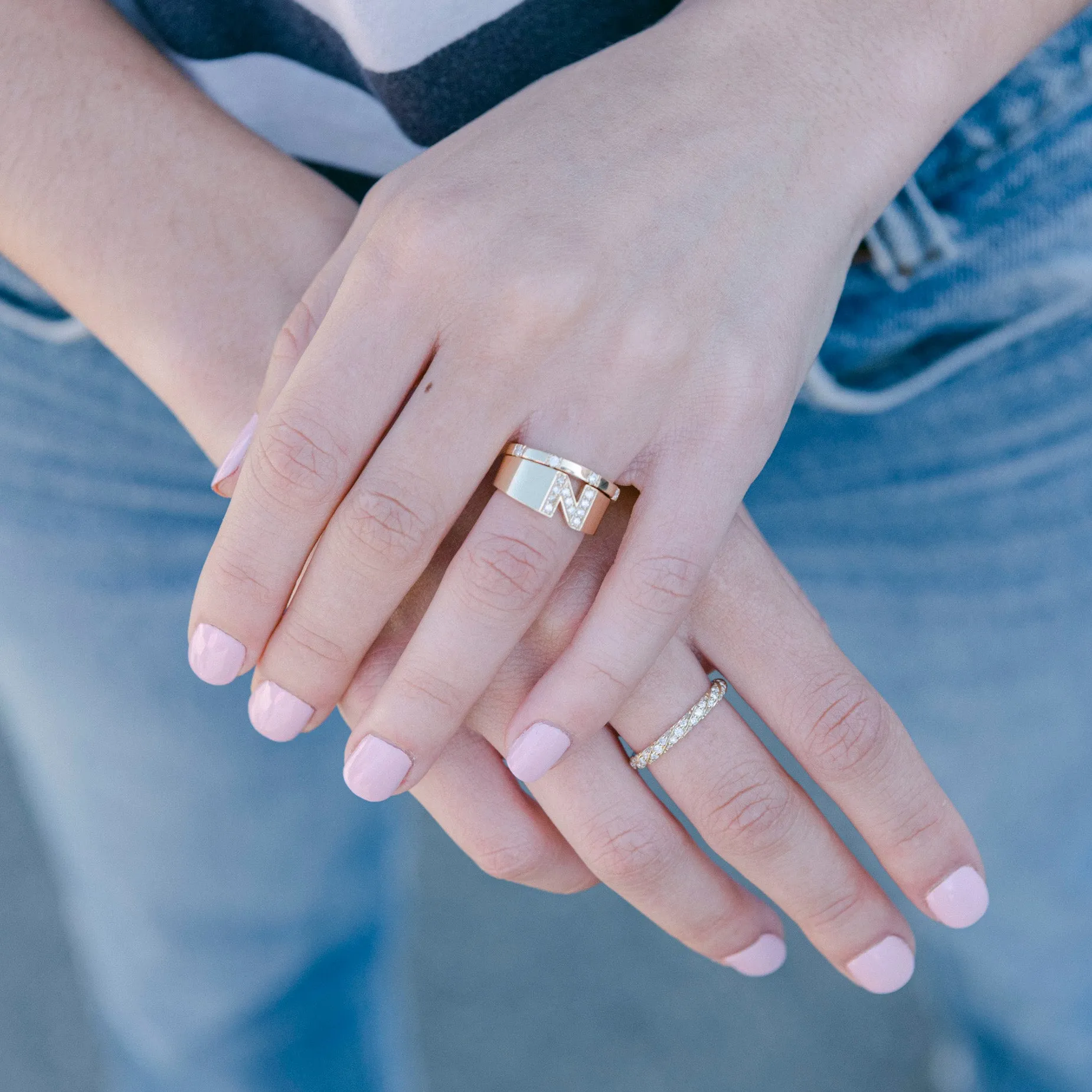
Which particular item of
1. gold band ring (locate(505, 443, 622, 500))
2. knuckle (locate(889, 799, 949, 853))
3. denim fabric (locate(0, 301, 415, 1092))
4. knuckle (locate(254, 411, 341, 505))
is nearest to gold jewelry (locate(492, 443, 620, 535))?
gold band ring (locate(505, 443, 622, 500))

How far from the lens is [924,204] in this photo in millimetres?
759

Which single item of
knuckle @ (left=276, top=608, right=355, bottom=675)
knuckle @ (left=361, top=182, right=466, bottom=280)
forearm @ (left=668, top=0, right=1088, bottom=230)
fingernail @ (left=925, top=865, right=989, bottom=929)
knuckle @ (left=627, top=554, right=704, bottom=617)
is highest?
forearm @ (left=668, top=0, right=1088, bottom=230)

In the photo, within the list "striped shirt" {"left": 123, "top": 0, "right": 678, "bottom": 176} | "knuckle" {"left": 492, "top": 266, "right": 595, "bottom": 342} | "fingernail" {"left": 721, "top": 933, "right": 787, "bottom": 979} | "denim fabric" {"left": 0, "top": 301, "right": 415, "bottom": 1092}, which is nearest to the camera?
"knuckle" {"left": 492, "top": 266, "right": 595, "bottom": 342}

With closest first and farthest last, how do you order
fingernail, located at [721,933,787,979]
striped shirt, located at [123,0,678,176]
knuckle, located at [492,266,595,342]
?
knuckle, located at [492,266,595,342] → striped shirt, located at [123,0,678,176] → fingernail, located at [721,933,787,979]

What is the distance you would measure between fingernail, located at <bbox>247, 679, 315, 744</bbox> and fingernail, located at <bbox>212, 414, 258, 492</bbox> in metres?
0.14

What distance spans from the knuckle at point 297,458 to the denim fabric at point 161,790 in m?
0.36

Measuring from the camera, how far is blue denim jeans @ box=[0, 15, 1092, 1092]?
785 mm

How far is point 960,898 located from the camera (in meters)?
0.76

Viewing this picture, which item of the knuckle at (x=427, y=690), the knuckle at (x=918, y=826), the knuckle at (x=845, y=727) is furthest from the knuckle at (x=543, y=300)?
the knuckle at (x=918, y=826)

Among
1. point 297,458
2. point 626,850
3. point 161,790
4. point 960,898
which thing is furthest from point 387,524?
point 161,790

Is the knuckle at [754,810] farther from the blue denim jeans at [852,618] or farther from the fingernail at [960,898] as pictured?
the blue denim jeans at [852,618]

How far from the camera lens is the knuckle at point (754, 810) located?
2.33ft

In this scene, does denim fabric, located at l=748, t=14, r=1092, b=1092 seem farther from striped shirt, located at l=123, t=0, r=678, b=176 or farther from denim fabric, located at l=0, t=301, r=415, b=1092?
denim fabric, located at l=0, t=301, r=415, b=1092

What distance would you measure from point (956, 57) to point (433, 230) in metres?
0.36
